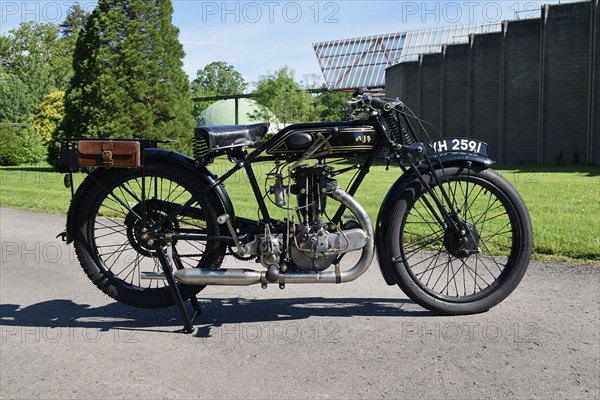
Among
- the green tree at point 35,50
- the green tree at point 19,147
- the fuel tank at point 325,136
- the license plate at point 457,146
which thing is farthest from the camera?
the green tree at point 35,50

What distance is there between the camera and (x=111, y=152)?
4.55 meters

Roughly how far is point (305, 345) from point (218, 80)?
363 ft

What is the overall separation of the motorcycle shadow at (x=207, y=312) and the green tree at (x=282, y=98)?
4244cm

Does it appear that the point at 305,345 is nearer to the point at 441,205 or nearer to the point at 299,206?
the point at 299,206

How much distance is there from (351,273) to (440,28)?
5795 cm

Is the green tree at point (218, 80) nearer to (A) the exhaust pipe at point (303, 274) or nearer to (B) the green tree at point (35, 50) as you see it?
(B) the green tree at point (35, 50)

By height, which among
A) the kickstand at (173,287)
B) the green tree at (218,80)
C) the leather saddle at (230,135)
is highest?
the green tree at (218,80)

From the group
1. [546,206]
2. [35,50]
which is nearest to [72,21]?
[35,50]

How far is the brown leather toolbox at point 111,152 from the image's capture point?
179 inches

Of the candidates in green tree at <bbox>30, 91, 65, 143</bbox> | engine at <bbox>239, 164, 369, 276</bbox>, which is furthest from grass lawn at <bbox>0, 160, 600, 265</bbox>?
green tree at <bbox>30, 91, 65, 143</bbox>

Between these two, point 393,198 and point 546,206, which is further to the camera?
point 546,206

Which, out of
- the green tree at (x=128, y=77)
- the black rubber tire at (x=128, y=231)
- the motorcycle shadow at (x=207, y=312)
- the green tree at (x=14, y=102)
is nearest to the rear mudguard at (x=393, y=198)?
the motorcycle shadow at (x=207, y=312)

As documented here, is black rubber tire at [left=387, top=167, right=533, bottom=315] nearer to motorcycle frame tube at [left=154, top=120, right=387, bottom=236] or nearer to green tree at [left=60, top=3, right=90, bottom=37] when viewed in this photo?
motorcycle frame tube at [left=154, top=120, right=387, bottom=236]

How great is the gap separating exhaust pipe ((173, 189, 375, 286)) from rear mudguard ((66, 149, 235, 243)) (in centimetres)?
45
